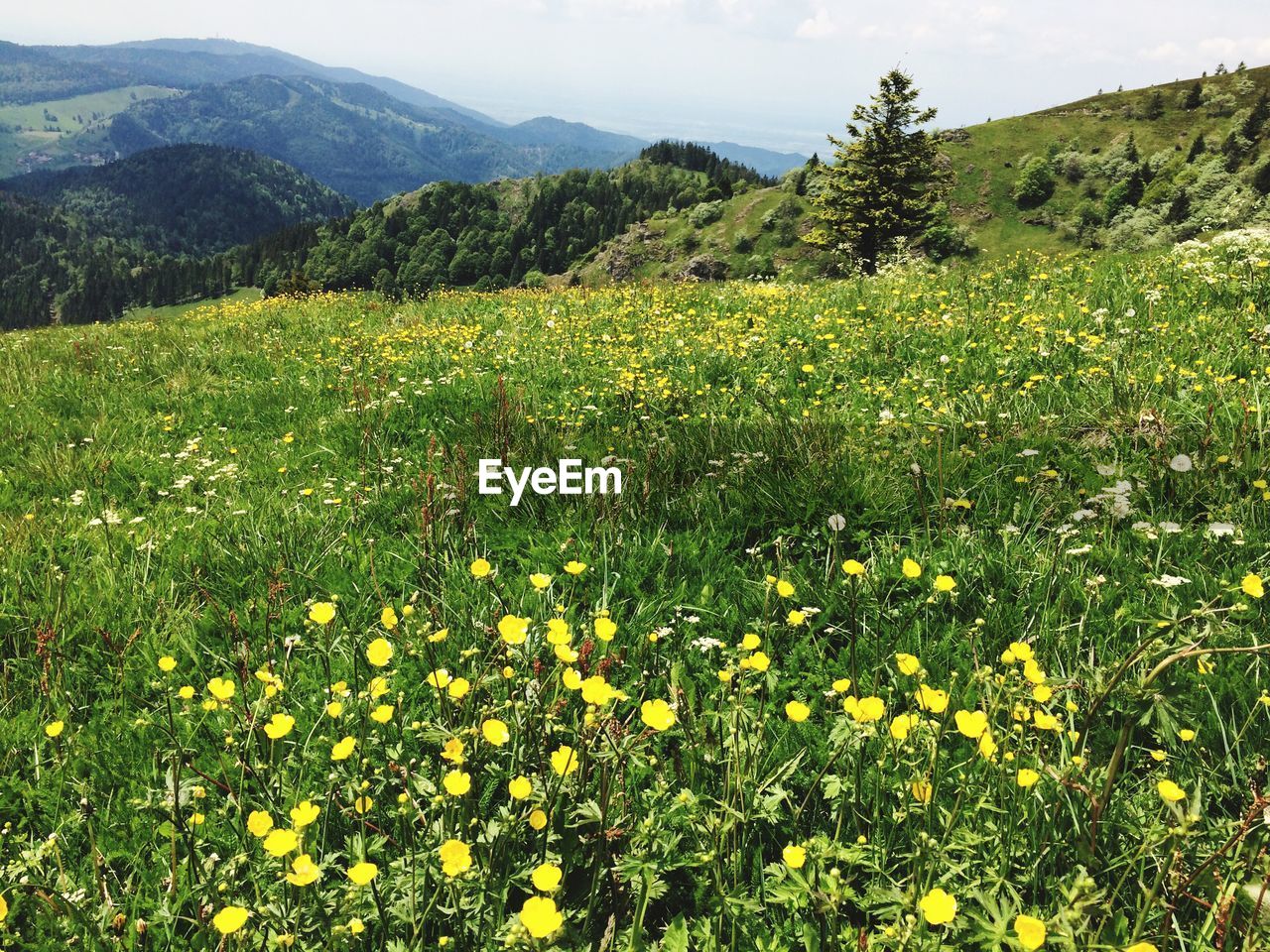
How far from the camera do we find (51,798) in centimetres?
246

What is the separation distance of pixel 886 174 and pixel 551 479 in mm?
53288

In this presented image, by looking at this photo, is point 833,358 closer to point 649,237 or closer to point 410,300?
point 410,300

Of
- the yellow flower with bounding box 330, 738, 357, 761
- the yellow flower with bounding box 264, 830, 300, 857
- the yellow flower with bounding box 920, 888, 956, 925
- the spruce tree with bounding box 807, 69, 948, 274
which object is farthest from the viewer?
the spruce tree with bounding box 807, 69, 948, 274

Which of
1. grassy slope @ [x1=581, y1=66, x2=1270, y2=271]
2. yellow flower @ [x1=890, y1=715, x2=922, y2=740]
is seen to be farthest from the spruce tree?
grassy slope @ [x1=581, y1=66, x2=1270, y2=271]

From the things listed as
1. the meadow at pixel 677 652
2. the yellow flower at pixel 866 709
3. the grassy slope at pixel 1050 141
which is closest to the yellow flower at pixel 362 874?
the meadow at pixel 677 652

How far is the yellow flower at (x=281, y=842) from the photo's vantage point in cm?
158

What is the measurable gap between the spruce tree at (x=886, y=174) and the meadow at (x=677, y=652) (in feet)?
153

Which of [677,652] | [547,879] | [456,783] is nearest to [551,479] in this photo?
[677,652]

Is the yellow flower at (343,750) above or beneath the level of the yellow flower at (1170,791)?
beneath

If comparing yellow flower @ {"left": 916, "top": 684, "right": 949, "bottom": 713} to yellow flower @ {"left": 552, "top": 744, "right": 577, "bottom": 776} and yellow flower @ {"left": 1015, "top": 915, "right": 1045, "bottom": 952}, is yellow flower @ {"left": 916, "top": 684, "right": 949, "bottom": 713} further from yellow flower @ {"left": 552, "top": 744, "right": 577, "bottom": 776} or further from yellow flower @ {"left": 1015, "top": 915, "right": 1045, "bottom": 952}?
yellow flower @ {"left": 552, "top": 744, "right": 577, "bottom": 776}

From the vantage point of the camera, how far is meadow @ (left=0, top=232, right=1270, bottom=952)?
1.89m

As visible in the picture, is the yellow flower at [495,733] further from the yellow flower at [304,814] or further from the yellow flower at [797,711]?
the yellow flower at [797,711]

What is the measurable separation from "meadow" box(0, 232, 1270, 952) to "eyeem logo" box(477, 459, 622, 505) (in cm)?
12

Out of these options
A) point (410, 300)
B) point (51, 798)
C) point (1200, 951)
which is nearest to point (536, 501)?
point (51, 798)
